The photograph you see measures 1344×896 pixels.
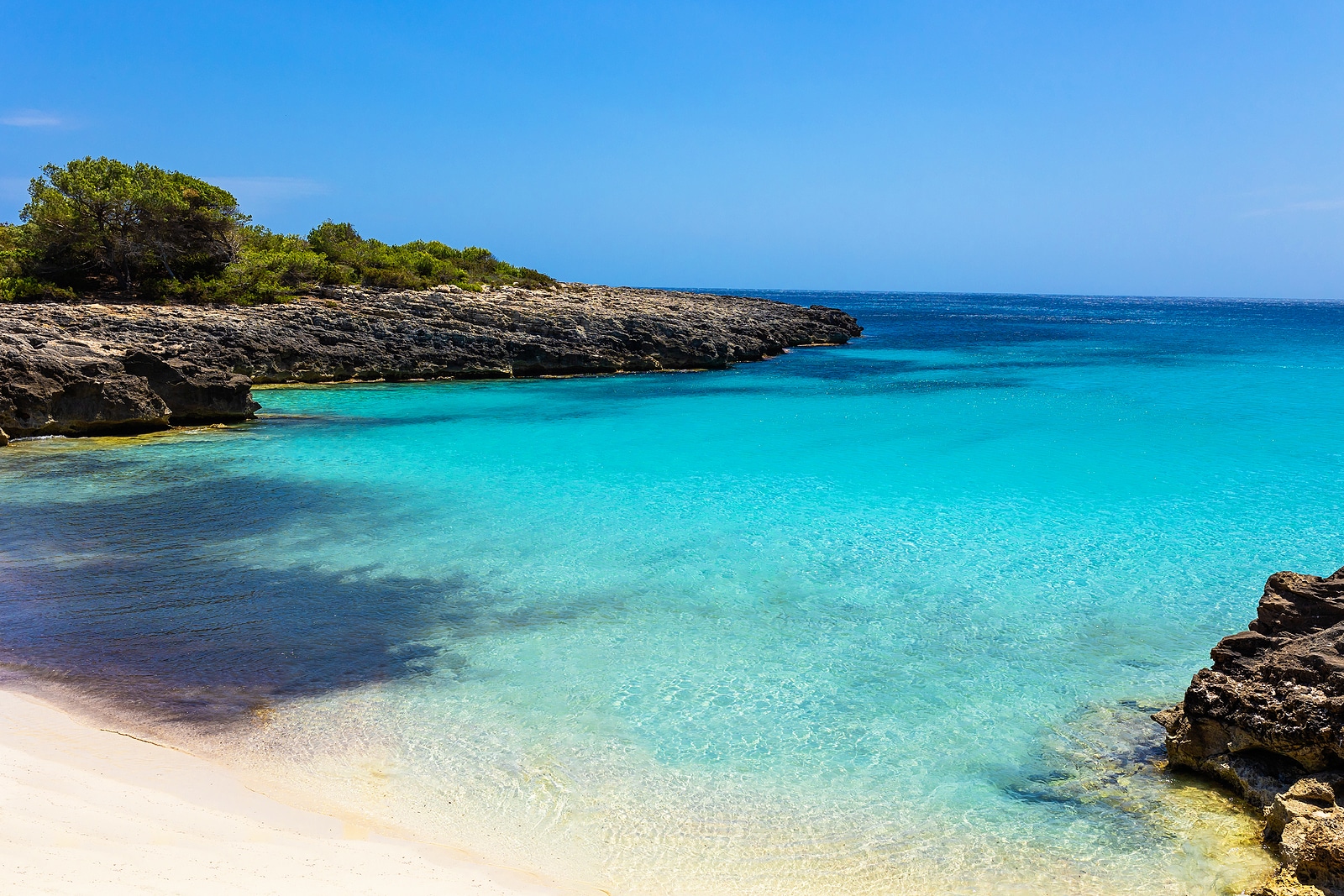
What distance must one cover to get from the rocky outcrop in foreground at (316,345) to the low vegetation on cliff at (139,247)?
2026mm

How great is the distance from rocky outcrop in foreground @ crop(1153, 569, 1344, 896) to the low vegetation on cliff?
32.9m

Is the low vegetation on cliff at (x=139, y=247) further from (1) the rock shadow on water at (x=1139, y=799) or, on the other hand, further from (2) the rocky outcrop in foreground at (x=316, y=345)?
(1) the rock shadow on water at (x=1139, y=799)

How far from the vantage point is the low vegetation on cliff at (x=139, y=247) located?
29156 millimetres

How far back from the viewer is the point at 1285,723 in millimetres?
5328

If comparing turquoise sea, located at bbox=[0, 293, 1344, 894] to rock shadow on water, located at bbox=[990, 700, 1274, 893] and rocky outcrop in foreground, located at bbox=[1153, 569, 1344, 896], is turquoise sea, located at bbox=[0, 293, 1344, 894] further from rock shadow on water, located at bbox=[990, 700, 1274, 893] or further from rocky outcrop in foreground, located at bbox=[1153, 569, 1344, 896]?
rocky outcrop in foreground, located at bbox=[1153, 569, 1344, 896]

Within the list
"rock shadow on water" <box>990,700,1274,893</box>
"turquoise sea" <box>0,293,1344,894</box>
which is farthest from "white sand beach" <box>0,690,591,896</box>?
"rock shadow on water" <box>990,700,1274,893</box>

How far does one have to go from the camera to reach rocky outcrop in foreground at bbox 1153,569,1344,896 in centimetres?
458

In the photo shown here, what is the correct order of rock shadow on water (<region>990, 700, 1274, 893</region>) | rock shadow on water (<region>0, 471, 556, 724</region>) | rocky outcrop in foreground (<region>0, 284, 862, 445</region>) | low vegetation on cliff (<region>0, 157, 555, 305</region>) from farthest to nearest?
low vegetation on cliff (<region>0, 157, 555, 305</region>)
rocky outcrop in foreground (<region>0, 284, 862, 445</region>)
rock shadow on water (<region>0, 471, 556, 724</region>)
rock shadow on water (<region>990, 700, 1274, 893</region>)

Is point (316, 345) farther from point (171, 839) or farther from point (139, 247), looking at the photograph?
point (171, 839)

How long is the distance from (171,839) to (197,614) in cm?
480

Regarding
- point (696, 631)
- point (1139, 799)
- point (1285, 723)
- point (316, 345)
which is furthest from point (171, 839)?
point (316, 345)

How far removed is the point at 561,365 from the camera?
35.1m

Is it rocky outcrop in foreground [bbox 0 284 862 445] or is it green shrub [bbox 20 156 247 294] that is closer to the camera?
rocky outcrop in foreground [bbox 0 284 862 445]

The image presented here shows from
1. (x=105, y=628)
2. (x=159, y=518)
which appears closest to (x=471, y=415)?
(x=159, y=518)
